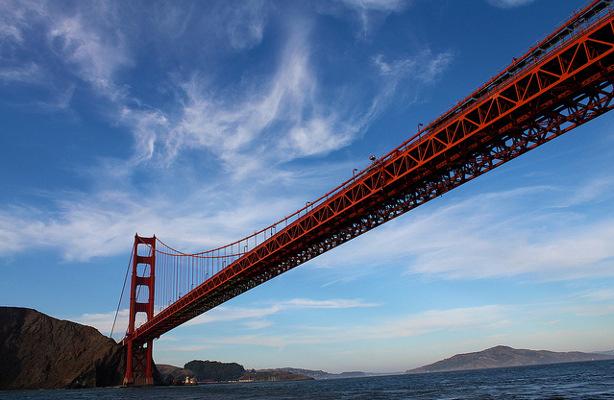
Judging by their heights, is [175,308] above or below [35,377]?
above

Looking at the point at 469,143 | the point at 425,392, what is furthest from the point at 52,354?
the point at 469,143

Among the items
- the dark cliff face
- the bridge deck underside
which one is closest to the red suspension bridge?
the bridge deck underside

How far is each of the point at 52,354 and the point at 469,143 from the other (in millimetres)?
81344

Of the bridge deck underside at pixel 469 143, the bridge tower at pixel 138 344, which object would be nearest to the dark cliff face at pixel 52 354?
the bridge tower at pixel 138 344

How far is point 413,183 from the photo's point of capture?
1261 inches

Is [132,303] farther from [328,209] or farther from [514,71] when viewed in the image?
[514,71]

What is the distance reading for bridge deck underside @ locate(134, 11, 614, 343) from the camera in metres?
21.1

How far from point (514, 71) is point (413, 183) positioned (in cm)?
1035

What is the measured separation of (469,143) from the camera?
27.3m

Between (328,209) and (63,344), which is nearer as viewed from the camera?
(328,209)

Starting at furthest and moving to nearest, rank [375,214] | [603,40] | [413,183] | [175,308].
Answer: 1. [175,308]
2. [375,214]
3. [413,183]
4. [603,40]

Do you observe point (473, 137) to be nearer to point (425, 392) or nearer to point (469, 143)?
point (469, 143)

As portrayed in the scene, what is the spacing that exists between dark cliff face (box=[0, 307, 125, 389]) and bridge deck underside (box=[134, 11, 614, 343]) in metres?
47.9

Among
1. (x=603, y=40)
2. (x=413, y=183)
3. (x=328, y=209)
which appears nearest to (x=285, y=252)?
(x=328, y=209)
